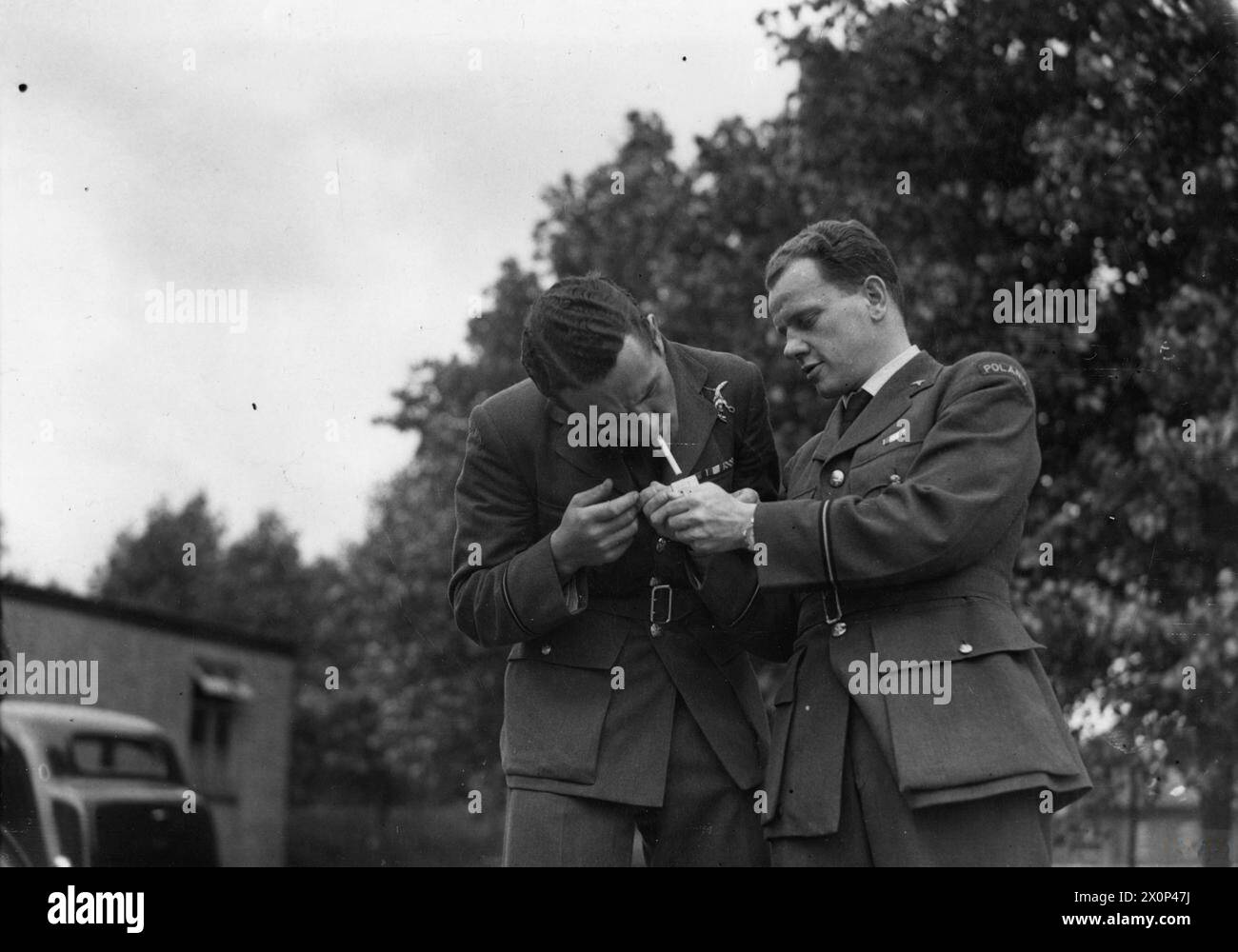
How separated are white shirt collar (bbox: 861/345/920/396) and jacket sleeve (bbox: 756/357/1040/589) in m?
0.17

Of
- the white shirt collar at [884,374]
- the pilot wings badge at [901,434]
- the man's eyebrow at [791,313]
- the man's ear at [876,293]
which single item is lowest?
the pilot wings badge at [901,434]

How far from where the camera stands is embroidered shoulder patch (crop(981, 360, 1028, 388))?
2.76m

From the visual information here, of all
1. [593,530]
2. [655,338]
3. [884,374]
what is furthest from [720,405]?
[593,530]

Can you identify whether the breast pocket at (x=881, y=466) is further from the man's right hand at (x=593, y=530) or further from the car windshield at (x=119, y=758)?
the car windshield at (x=119, y=758)

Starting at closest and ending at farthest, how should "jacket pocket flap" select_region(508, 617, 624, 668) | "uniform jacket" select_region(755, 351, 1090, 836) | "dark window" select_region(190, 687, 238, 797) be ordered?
"uniform jacket" select_region(755, 351, 1090, 836) → "jacket pocket flap" select_region(508, 617, 624, 668) → "dark window" select_region(190, 687, 238, 797)

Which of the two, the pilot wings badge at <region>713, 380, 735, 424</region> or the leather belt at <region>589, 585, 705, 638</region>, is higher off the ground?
the pilot wings badge at <region>713, 380, 735, 424</region>

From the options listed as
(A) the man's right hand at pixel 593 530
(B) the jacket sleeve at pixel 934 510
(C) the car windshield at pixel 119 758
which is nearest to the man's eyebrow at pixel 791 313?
(B) the jacket sleeve at pixel 934 510

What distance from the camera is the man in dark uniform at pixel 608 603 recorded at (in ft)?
9.55

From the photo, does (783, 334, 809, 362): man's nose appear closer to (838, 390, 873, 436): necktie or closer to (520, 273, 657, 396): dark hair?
(838, 390, 873, 436): necktie

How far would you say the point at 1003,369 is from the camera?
277 cm

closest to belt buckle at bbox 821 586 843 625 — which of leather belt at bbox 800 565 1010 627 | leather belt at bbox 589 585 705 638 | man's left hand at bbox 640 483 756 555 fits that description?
leather belt at bbox 800 565 1010 627

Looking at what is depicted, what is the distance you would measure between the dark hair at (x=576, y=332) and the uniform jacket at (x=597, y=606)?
196mm

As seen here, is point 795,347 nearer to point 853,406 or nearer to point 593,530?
point 853,406
